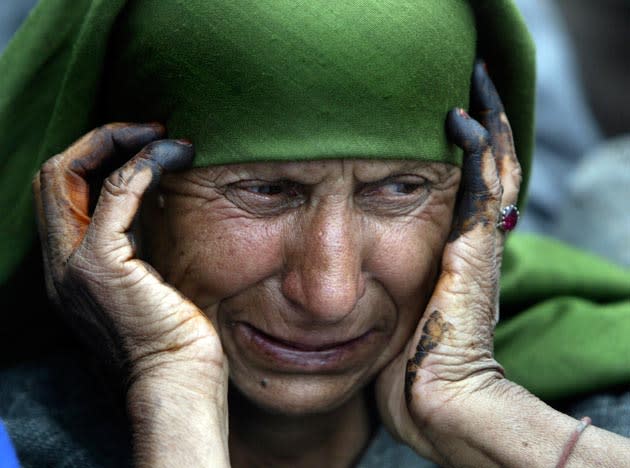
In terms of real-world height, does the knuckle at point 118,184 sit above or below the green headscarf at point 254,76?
below

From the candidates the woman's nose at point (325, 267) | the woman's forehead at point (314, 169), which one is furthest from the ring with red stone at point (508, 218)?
the woman's nose at point (325, 267)

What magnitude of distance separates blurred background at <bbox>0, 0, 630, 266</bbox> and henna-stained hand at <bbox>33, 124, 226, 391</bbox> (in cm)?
281

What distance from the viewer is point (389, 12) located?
267cm

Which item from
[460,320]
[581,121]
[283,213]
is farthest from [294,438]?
[581,121]

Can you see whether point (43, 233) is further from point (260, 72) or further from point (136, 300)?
point (260, 72)

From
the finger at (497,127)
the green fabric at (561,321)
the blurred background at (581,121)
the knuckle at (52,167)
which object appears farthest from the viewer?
the blurred background at (581,121)

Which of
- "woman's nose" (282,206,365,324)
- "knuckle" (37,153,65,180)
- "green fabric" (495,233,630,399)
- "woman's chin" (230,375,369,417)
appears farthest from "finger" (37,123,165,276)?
"green fabric" (495,233,630,399)

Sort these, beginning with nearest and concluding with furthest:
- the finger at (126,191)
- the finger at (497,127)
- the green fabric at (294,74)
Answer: the green fabric at (294,74), the finger at (126,191), the finger at (497,127)

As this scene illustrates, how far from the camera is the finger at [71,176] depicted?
2.79 meters

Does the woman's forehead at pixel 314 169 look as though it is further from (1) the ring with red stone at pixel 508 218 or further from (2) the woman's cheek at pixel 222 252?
(1) the ring with red stone at pixel 508 218

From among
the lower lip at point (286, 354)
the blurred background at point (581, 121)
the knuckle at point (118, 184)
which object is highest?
the knuckle at point (118, 184)

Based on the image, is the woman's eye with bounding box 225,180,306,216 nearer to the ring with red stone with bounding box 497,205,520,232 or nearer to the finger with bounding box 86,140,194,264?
the finger with bounding box 86,140,194,264

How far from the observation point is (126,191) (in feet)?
8.91

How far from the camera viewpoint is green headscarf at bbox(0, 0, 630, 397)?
2.61m
